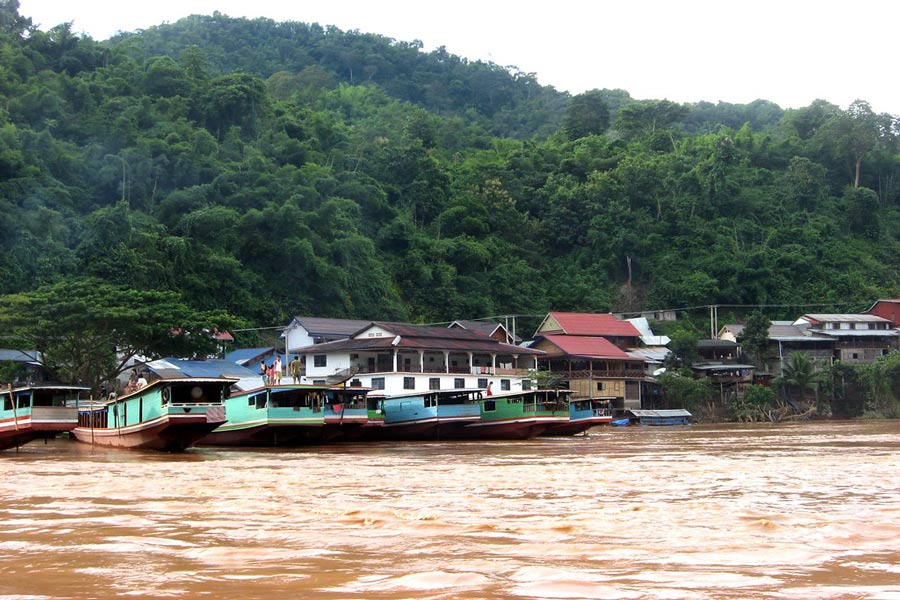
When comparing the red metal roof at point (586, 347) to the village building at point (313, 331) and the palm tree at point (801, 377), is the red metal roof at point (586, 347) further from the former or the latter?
the village building at point (313, 331)

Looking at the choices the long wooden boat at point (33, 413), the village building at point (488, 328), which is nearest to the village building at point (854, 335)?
the village building at point (488, 328)

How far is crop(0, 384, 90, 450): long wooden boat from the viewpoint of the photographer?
2247 cm

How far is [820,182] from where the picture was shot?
239 ft

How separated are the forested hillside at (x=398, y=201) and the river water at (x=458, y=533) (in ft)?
109

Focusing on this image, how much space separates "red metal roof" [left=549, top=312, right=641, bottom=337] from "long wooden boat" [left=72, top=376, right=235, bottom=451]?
31614 mm

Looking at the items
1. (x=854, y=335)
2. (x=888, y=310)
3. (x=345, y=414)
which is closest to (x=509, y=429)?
(x=345, y=414)

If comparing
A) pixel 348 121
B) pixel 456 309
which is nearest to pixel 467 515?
pixel 456 309

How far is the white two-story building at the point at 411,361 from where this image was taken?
37.3 metres

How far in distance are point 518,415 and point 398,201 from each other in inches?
1559

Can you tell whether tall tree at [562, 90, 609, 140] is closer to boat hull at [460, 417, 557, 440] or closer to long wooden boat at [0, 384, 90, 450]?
boat hull at [460, 417, 557, 440]

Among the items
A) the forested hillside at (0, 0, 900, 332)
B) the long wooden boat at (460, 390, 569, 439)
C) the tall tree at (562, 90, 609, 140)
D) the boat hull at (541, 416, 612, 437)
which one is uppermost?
the tall tree at (562, 90, 609, 140)

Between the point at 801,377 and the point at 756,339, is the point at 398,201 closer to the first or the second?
the point at 756,339

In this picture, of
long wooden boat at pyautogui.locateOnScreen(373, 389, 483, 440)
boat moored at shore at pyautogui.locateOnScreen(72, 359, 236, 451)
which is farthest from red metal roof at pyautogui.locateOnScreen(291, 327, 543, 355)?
boat moored at shore at pyautogui.locateOnScreen(72, 359, 236, 451)

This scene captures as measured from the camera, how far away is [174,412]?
21047 mm
